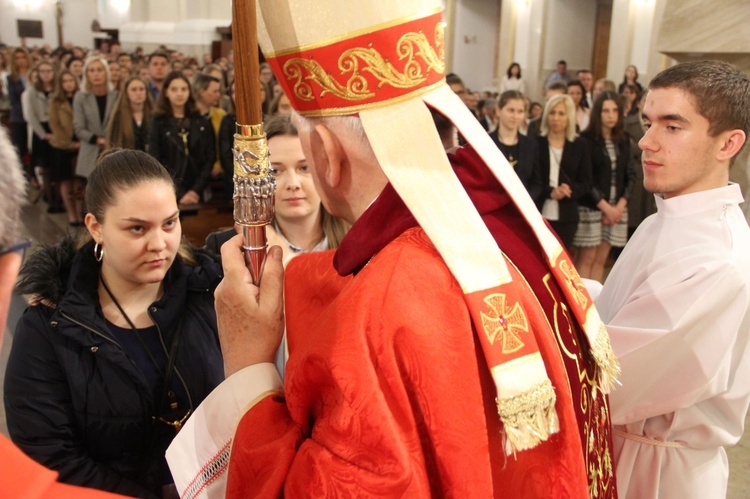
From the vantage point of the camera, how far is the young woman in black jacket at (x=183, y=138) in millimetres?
5445

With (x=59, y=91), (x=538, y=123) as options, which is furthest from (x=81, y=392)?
(x=59, y=91)

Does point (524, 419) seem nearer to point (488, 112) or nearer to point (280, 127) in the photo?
point (280, 127)

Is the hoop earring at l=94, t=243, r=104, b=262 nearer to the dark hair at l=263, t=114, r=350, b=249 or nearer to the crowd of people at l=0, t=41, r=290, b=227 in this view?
the dark hair at l=263, t=114, r=350, b=249

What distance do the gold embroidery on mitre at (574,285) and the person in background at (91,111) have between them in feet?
21.1

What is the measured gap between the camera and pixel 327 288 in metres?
1.43

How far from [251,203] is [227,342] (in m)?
0.27

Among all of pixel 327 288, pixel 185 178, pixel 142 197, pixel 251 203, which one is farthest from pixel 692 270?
pixel 185 178

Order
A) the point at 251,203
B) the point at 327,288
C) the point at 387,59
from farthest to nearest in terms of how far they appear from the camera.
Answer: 1. the point at 327,288
2. the point at 251,203
3. the point at 387,59

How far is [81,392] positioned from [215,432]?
0.71 metres

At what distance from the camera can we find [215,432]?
1334mm

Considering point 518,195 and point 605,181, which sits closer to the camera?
point 518,195

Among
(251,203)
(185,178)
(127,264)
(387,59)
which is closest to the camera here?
(387,59)

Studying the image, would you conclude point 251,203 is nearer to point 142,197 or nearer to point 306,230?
point 142,197

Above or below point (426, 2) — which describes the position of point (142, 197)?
below
